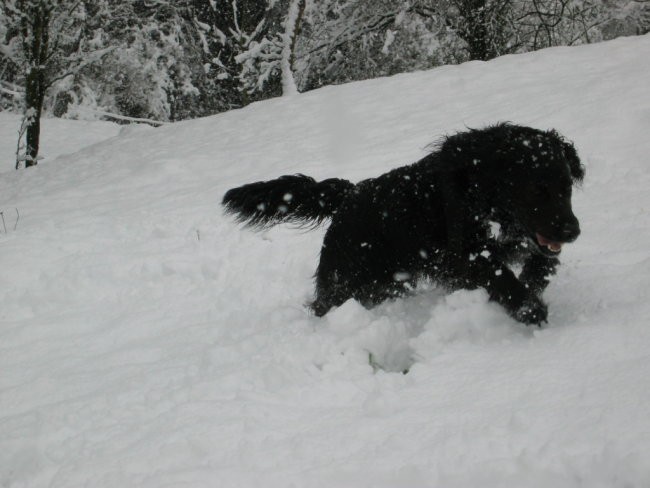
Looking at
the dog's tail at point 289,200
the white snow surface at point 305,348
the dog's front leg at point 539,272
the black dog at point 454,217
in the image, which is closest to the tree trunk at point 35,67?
the white snow surface at point 305,348

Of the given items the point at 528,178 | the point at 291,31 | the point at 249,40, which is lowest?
the point at 249,40

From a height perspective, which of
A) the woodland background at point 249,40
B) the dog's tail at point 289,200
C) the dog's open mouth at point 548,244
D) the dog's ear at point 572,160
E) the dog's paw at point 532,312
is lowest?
the woodland background at point 249,40

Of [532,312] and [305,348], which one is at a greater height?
[532,312]

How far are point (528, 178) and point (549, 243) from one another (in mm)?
329

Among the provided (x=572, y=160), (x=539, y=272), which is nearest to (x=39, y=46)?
(x=572, y=160)

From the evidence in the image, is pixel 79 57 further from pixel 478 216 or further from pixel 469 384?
pixel 469 384

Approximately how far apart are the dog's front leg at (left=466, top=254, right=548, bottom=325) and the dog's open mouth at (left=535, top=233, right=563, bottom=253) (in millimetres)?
224

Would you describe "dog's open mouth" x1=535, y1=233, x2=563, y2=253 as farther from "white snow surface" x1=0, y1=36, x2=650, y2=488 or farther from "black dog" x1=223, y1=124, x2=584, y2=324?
"white snow surface" x1=0, y1=36, x2=650, y2=488

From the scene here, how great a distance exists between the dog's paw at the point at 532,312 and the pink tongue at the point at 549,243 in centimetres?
27

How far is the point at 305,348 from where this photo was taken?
2908mm

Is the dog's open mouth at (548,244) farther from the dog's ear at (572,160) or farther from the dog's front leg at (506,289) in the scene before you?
the dog's ear at (572,160)

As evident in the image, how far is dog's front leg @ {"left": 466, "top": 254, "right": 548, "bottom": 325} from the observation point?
2.73 meters

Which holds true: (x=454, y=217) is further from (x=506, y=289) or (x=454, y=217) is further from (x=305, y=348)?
(x=305, y=348)

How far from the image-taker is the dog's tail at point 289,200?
11.8ft
